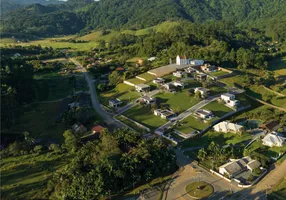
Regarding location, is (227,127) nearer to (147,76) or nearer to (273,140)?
(273,140)

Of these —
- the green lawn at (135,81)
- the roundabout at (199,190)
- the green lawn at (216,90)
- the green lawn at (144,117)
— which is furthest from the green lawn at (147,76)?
the roundabout at (199,190)

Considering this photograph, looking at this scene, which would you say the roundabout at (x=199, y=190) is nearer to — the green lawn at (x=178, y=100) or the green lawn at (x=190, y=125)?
the green lawn at (x=190, y=125)

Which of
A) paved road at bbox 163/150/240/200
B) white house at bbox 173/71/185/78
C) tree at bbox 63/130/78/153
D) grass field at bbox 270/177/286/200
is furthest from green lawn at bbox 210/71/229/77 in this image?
tree at bbox 63/130/78/153

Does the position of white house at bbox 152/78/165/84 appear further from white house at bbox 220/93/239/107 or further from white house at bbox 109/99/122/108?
white house at bbox 220/93/239/107

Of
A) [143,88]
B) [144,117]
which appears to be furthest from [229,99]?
[143,88]

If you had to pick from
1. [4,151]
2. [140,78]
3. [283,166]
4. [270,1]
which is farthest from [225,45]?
[270,1]

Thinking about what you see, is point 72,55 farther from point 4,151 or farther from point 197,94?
point 4,151

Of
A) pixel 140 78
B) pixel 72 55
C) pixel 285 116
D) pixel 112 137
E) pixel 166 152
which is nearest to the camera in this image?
pixel 166 152
